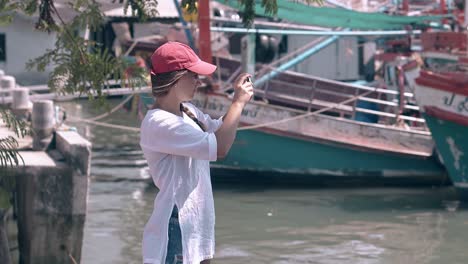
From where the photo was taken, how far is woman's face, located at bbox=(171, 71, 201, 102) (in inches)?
144

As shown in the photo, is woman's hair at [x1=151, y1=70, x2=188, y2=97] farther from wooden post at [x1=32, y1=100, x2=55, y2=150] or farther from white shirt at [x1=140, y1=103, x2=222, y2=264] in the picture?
wooden post at [x1=32, y1=100, x2=55, y2=150]

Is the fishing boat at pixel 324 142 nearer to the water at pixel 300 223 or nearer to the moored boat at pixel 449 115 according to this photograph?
the water at pixel 300 223

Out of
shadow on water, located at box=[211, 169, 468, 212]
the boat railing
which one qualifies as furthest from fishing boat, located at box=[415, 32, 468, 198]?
the boat railing

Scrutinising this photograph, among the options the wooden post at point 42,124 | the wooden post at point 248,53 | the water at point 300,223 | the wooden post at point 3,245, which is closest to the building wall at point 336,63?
the wooden post at point 248,53

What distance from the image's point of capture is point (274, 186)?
14.7 meters

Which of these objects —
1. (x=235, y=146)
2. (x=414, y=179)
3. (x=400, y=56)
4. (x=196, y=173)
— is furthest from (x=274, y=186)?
(x=196, y=173)

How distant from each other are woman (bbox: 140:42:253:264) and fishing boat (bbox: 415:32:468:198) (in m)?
9.38

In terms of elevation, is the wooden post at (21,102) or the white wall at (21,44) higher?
the wooden post at (21,102)

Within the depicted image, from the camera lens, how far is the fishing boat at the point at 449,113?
41.4 feet

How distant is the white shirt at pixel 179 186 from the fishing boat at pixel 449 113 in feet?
30.9

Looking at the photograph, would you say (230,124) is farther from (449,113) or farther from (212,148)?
(449,113)

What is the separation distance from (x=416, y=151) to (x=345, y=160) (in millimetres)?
1094

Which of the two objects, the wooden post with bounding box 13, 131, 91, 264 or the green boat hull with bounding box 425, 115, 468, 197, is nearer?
the wooden post with bounding box 13, 131, 91, 264

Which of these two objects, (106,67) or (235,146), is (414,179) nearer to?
(235,146)
